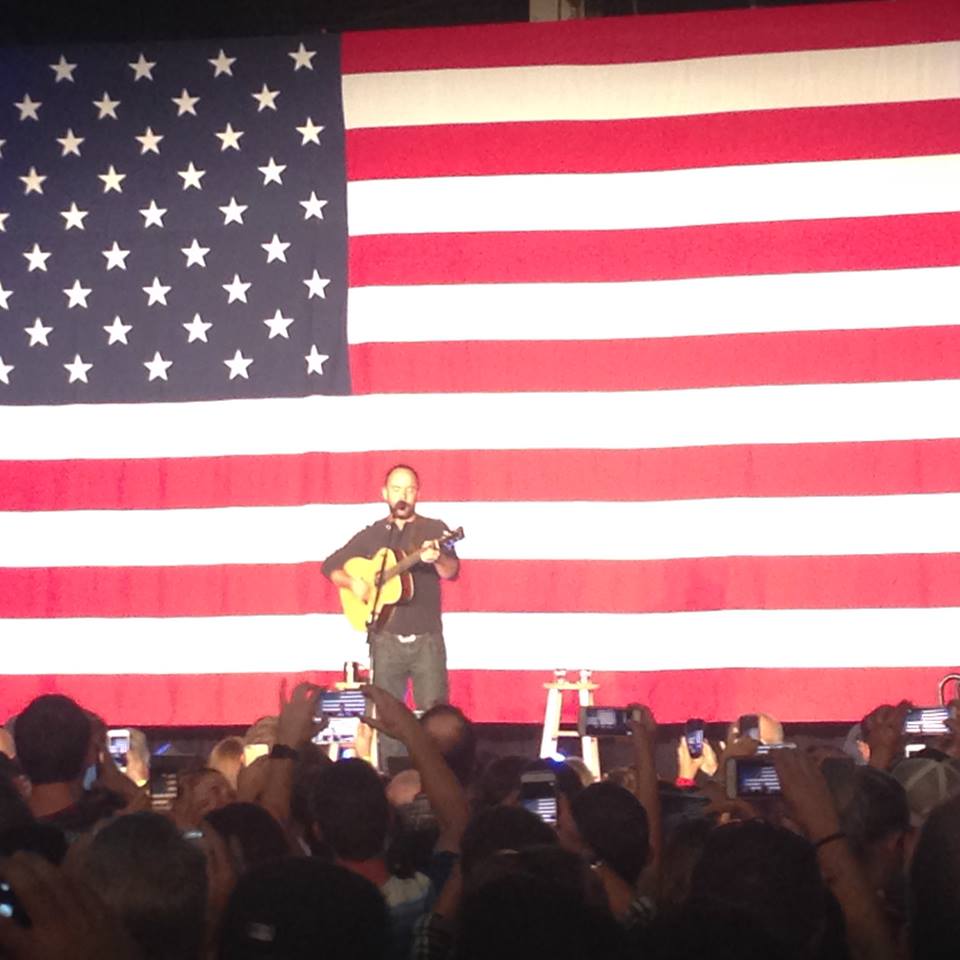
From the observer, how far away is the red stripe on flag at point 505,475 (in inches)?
321

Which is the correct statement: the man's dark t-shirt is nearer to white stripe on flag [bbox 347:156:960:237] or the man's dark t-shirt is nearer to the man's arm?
the man's arm

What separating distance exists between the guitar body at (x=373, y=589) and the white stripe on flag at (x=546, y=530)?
1.49 ft

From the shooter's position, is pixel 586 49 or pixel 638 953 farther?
pixel 586 49

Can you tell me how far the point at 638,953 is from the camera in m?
1.26

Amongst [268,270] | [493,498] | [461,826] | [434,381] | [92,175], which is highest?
[92,175]

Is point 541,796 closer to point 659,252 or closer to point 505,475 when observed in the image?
point 505,475

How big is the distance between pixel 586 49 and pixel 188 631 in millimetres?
3747

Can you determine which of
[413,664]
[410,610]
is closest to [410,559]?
[410,610]

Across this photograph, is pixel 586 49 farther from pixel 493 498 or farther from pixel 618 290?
pixel 493 498

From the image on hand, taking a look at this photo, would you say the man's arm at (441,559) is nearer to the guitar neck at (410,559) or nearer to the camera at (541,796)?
the guitar neck at (410,559)

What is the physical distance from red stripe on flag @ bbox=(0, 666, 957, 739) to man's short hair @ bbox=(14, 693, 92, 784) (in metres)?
5.13

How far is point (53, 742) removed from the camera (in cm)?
310

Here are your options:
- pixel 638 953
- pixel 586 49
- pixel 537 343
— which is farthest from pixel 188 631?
pixel 638 953

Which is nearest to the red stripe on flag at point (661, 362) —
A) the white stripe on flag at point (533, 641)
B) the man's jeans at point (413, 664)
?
the white stripe on flag at point (533, 641)
